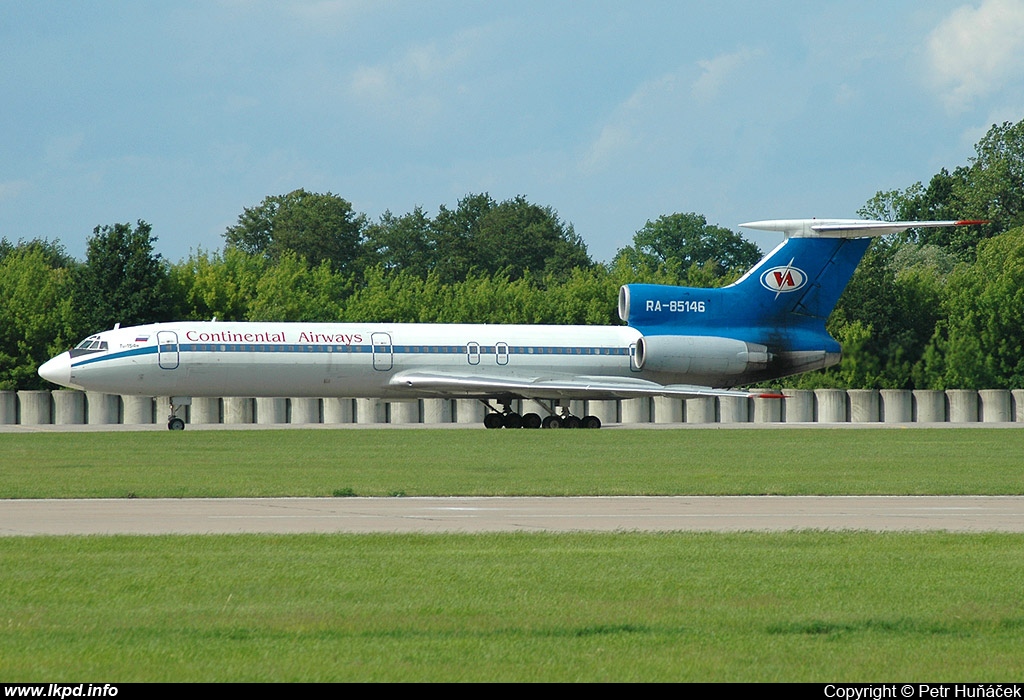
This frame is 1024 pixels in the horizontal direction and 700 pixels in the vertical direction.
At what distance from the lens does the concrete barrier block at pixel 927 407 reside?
52.2 meters

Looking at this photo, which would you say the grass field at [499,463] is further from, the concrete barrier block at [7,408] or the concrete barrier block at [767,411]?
the concrete barrier block at [767,411]

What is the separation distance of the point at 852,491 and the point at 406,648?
509 inches

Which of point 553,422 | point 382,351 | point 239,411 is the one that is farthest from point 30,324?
point 553,422

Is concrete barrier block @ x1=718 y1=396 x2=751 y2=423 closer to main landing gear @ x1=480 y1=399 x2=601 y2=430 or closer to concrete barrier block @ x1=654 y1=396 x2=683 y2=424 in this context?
concrete barrier block @ x1=654 y1=396 x2=683 y2=424

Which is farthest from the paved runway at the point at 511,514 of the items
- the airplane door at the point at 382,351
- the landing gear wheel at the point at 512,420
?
the landing gear wheel at the point at 512,420

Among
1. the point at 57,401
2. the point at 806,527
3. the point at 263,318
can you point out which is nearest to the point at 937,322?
the point at 263,318

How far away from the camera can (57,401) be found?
4772 cm

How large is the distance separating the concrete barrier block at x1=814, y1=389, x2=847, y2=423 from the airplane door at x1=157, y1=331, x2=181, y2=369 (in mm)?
23529

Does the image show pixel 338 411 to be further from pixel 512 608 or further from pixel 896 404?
pixel 512 608

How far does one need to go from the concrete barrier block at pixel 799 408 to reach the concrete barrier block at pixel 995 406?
641 cm

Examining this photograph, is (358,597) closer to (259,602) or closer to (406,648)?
(259,602)

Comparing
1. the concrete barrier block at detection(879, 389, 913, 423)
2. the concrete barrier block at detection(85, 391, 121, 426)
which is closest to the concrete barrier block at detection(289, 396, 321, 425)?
the concrete barrier block at detection(85, 391, 121, 426)

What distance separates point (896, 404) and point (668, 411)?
827 centimetres

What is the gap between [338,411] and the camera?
4981 centimetres
